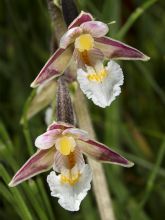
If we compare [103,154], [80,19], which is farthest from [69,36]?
[103,154]

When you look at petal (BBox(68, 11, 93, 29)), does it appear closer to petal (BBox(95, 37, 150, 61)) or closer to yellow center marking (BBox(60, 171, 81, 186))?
petal (BBox(95, 37, 150, 61))

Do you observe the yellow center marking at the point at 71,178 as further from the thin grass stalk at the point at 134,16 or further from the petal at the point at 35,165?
the thin grass stalk at the point at 134,16

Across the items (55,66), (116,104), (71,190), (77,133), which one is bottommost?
(116,104)

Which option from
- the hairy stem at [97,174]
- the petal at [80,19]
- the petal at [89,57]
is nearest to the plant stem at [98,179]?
the hairy stem at [97,174]

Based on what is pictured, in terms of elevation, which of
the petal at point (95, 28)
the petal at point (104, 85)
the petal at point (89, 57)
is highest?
the petal at point (95, 28)

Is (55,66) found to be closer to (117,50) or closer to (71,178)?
(117,50)

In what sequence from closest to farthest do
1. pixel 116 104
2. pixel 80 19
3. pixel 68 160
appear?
pixel 80 19 → pixel 68 160 → pixel 116 104
